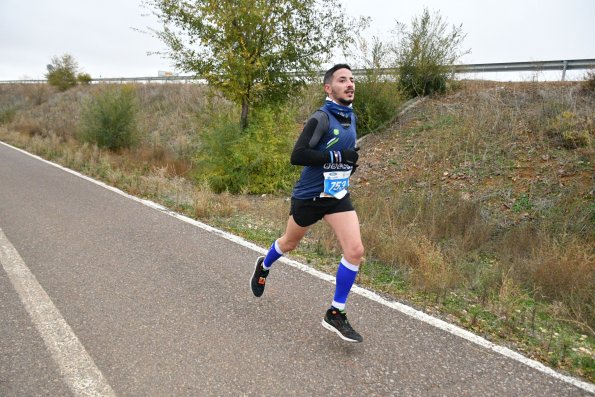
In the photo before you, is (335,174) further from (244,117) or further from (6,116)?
(6,116)

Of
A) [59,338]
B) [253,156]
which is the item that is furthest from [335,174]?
[253,156]

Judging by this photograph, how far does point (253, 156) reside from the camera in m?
9.89

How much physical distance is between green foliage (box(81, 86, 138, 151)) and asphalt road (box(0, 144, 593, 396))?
37.6 ft

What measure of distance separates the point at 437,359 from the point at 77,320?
9.12ft

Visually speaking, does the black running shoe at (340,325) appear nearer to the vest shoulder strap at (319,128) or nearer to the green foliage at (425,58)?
the vest shoulder strap at (319,128)

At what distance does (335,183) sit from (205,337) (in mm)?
1528

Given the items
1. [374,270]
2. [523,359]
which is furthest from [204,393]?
[374,270]

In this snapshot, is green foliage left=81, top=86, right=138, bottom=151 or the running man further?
green foliage left=81, top=86, right=138, bottom=151

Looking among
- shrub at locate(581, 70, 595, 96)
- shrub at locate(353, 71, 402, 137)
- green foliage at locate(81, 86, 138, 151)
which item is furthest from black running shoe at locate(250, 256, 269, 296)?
green foliage at locate(81, 86, 138, 151)

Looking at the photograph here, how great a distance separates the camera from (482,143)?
9.21 metres

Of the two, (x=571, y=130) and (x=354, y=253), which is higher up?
(x=571, y=130)

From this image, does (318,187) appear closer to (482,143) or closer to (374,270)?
(374,270)

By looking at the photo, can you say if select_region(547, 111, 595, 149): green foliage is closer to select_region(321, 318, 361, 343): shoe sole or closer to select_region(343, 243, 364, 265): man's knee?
select_region(343, 243, 364, 265): man's knee

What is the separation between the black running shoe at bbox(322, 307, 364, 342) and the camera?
3.25 metres
